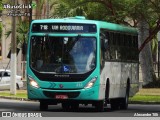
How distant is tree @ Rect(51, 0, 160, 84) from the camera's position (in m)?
39.6

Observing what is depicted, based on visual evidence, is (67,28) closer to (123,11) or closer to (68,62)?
(68,62)

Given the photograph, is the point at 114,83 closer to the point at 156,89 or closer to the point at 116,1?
the point at 116,1

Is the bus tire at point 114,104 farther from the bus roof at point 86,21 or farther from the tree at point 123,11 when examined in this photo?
the tree at point 123,11

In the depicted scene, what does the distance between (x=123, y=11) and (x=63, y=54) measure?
53.6 ft

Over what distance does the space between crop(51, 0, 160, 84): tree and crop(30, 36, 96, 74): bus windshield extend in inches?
602

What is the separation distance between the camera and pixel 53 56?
24156 mm

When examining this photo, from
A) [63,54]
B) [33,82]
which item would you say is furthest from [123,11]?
[33,82]

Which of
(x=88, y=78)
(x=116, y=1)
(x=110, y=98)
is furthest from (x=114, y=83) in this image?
(x=116, y=1)

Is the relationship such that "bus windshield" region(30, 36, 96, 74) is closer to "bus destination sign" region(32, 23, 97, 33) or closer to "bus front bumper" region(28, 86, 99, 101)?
"bus destination sign" region(32, 23, 97, 33)

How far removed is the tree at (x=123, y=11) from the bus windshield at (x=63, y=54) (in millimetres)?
15280

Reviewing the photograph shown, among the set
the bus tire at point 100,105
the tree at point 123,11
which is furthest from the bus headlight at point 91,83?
the tree at point 123,11

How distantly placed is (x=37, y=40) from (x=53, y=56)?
908 millimetres

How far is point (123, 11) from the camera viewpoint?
39969mm

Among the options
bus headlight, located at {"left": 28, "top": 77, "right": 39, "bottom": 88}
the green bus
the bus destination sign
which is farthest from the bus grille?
the bus destination sign
